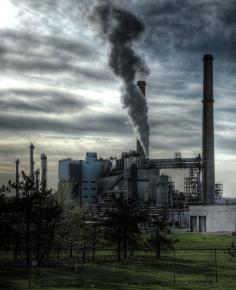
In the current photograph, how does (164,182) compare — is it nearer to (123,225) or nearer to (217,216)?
(217,216)

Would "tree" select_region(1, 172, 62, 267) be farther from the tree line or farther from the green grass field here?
the green grass field

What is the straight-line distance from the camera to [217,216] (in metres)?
84.8

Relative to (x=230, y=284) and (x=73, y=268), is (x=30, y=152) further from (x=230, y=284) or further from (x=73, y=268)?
(x=230, y=284)

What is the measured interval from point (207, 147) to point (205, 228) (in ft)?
42.7

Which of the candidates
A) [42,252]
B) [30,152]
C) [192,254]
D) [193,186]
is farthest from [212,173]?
[42,252]

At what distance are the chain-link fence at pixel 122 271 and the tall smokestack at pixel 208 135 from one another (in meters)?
44.9

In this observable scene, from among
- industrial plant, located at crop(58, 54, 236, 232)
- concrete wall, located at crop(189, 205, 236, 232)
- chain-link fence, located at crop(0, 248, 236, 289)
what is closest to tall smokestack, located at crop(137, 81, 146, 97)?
industrial plant, located at crop(58, 54, 236, 232)

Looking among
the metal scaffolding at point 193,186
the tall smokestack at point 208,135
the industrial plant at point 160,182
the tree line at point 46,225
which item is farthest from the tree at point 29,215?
the metal scaffolding at point 193,186

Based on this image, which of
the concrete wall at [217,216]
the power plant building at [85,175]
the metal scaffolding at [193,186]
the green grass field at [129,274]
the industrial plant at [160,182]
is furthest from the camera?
the power plant building at [85,175]

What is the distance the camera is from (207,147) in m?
90.2

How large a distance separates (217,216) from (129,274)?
55.4 metres

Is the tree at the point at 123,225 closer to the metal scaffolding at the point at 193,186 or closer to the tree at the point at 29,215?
the tree at the point at 29,215

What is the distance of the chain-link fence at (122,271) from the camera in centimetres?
2794

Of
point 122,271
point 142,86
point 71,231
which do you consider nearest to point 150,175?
point 142,86
